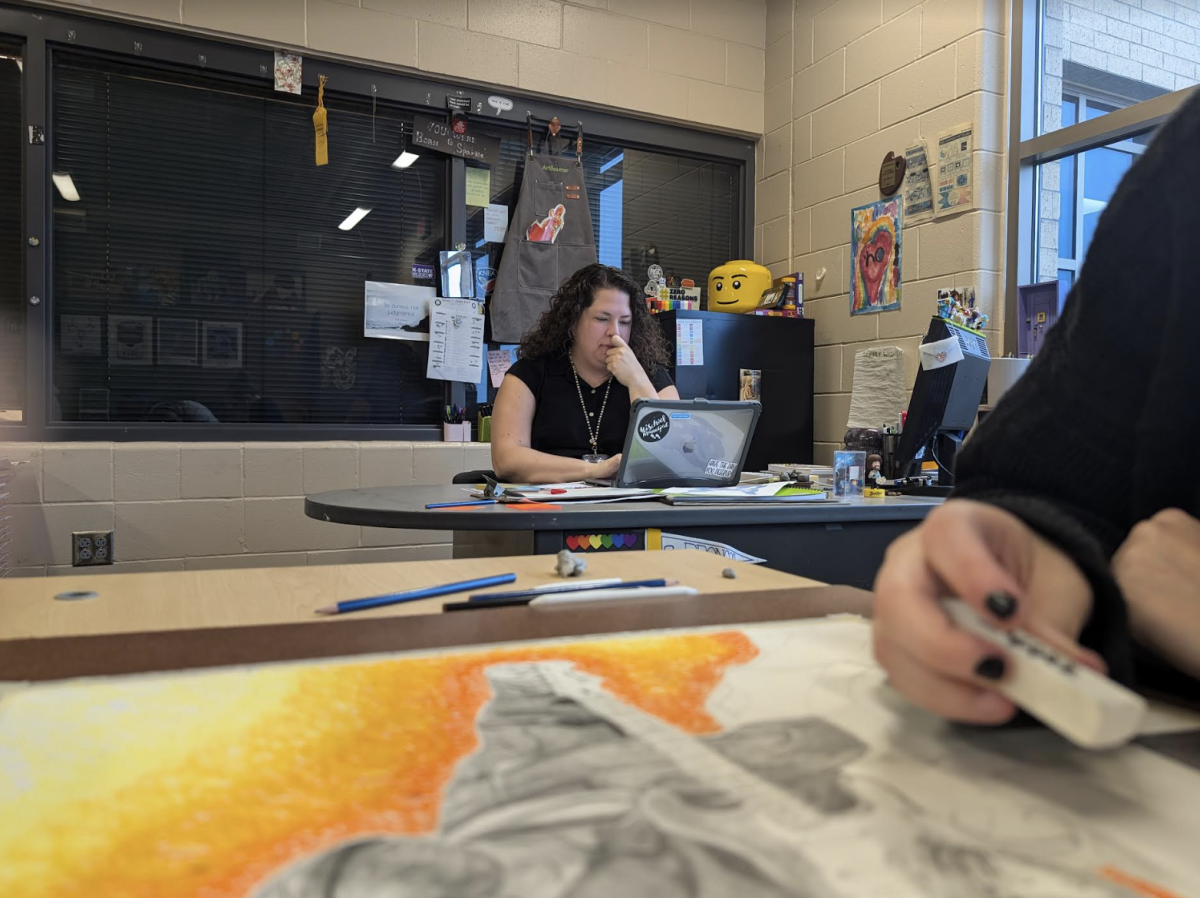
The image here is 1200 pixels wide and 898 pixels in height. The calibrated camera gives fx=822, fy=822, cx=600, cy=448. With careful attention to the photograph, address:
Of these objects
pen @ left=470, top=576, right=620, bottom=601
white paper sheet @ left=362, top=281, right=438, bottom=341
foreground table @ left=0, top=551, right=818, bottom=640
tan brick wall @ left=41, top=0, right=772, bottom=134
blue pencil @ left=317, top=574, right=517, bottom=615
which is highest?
tan brick wall @ left=41, top=0, right=772, bottom=134

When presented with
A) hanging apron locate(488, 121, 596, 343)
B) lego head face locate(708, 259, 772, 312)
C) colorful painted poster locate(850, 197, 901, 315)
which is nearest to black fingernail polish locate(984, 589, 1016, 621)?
colorful painted poster locate(850, 197, 901, 315)

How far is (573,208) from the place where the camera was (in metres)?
3.61

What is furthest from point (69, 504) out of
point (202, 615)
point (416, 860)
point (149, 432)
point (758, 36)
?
point (758, 36)

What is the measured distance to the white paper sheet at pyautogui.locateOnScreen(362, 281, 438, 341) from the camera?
329 centimetres

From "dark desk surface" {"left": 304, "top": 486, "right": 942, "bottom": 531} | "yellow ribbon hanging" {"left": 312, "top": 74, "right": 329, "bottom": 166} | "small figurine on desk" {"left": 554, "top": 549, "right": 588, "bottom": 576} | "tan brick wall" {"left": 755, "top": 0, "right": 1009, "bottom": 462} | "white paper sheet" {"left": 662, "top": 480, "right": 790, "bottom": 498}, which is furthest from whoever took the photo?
"yellow ribbon hanging" {"left": 312, "top": 74, "right": 329, "bottom": 166}

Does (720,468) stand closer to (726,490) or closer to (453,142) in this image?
(726,490)

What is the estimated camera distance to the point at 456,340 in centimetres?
341

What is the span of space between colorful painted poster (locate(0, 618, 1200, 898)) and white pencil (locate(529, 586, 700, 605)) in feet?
0.58

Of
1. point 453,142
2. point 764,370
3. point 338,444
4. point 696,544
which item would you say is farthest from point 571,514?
point 453,142

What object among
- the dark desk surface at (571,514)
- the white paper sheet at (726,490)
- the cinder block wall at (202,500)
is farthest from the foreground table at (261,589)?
the cinder block wall at (202,500)

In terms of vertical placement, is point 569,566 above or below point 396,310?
below

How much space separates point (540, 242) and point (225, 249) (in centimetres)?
124

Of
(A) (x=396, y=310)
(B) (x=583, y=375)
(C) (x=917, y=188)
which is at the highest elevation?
(C) (x=917, y=188)

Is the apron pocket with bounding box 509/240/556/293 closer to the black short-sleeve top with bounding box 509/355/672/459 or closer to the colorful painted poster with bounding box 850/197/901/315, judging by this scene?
the black short-sleeve top with bounding box 509/355/672/459
